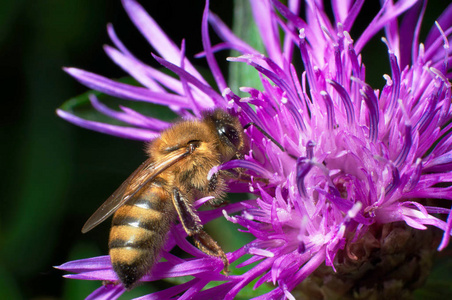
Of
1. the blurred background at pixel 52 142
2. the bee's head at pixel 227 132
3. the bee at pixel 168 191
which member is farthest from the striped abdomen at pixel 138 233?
the blurred background at pixel 52 142

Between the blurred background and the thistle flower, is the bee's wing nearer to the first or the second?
the thistle flower

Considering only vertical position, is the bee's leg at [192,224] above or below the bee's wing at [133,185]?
→ below

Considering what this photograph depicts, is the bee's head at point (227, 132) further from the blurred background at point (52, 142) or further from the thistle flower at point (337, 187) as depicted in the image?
the blurred background at point (52, 142)

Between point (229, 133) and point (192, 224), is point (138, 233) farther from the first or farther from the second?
point (229, 133)

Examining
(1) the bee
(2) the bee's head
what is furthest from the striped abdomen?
(2) the bee's head

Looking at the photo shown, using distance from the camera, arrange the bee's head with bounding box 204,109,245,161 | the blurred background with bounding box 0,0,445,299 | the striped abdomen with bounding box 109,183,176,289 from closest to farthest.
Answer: the striped abdomen with bounding box 109,183,176,289 → the bee's head with bounding box 204,109,245,161 → the blurred background with bounding box 0,0,445,299

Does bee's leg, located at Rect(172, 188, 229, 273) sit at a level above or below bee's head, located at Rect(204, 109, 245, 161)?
below

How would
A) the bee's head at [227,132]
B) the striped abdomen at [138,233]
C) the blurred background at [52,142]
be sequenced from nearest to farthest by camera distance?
the striped abdomen at [138,233] < the bee's head at [227,132] < the blurred background at [52,142]
